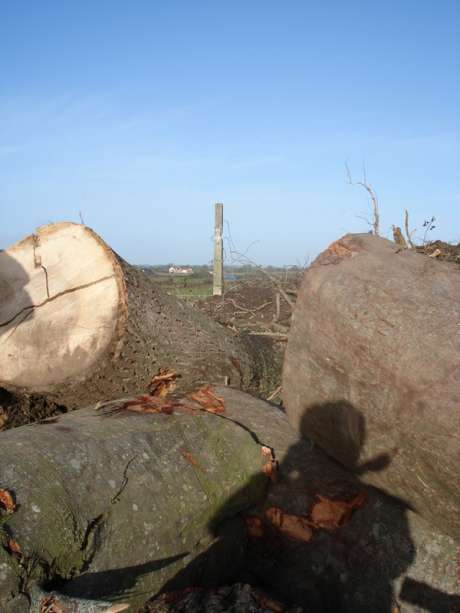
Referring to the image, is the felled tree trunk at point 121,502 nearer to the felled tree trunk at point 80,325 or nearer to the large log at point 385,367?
the felled tree trunk at point 80,325

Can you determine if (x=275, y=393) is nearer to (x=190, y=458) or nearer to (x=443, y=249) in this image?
(x=190, y=458)

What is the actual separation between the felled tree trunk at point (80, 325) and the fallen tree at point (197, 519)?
0.84ft

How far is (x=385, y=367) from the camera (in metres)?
1.77

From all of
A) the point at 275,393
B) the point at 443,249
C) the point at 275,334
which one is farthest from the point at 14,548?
the point at 443,249

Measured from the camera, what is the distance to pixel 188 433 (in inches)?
82.7

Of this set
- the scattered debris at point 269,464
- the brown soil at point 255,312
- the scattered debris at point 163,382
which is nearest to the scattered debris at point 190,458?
the scattered debris at point 269,464

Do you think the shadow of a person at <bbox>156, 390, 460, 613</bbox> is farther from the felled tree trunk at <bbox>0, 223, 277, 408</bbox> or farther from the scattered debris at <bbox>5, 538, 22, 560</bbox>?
the felled tree trunk at <bbox>0, 223, 277, 408</bbox>

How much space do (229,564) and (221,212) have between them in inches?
271

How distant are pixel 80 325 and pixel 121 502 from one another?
89 cm

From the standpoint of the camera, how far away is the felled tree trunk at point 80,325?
2352 millimetres

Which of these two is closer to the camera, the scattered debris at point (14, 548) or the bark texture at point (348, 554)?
the scattered debris at point (14, 548)

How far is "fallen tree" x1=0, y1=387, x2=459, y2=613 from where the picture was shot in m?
1.54

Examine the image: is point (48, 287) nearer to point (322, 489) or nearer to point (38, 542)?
point (38, 542)

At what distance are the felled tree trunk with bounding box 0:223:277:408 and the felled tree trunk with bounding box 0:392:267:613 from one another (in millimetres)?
288
